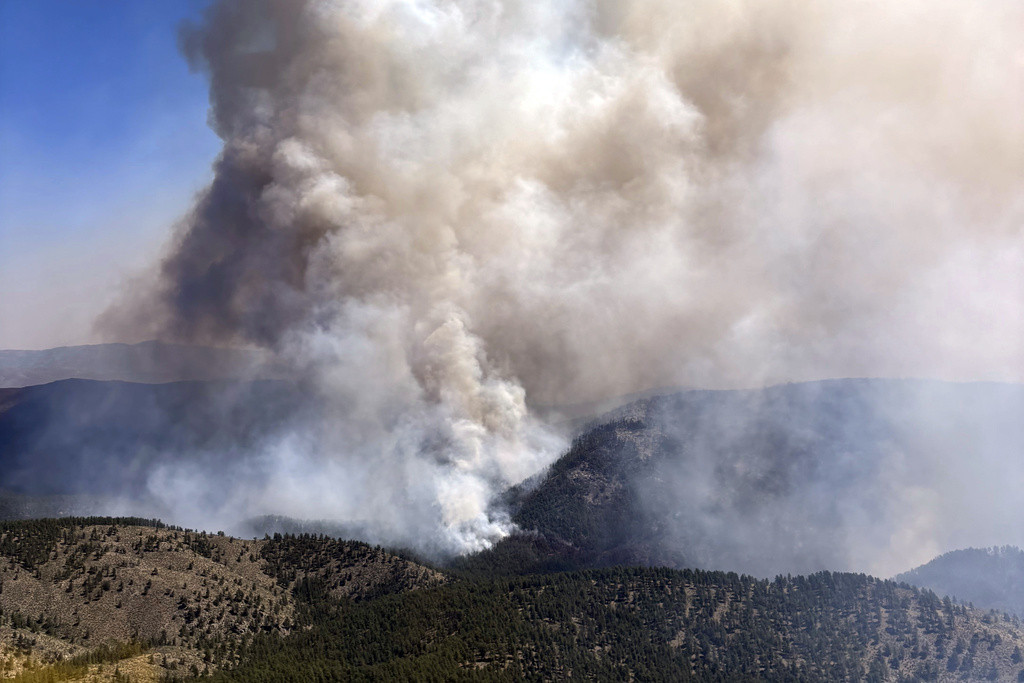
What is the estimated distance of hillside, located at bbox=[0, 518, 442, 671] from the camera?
127 meters

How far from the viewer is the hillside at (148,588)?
416 ft

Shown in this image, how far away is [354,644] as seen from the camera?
482 feet

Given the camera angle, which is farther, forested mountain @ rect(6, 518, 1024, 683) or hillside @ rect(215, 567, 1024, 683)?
hillside @ rect(215, 567, 1024, 683)

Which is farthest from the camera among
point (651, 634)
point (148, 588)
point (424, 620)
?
point (651, 634)

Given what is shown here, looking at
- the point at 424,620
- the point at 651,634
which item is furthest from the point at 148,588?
the point at 651,634

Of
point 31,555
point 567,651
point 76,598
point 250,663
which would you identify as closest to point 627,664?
point 567,651

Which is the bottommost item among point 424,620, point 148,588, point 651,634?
point 651,634

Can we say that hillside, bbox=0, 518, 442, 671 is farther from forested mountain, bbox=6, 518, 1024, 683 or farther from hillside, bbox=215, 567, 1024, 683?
hillside, bbox=215, 567, 1024, 683

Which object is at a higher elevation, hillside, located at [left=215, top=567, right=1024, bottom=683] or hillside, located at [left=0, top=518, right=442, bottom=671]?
hillside, located at [left=0, top=518, right=442, bottom=671]

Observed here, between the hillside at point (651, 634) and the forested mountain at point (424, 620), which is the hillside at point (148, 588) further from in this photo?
the hillside at point (651, 634)

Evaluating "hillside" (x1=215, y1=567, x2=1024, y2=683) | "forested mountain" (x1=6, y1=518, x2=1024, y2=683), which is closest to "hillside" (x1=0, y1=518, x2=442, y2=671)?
"forested mountain" (x1=6, y1=518, x2=1024, y2=683)

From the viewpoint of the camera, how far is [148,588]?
141m

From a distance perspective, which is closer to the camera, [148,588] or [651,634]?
[148,588]

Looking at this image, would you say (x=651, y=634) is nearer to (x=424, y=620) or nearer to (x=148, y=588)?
(x=424, y=620)
